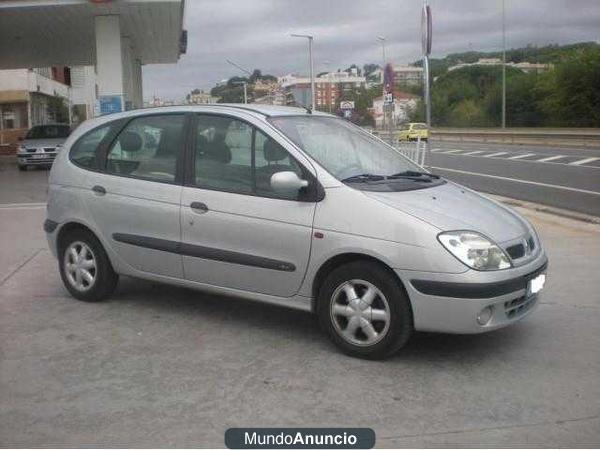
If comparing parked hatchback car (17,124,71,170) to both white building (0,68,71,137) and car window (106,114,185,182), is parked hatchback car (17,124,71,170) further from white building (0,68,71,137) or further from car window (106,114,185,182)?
white building (0,68,71,137)

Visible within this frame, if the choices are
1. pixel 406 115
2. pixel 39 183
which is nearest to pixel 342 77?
pixel 406 115

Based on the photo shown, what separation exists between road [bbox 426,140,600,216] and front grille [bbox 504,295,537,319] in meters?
7.31

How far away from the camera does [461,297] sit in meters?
4.34

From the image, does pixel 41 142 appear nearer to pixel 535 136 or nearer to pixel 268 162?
pixel 268 162

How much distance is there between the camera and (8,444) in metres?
3.56

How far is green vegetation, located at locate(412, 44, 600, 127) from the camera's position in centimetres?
4675

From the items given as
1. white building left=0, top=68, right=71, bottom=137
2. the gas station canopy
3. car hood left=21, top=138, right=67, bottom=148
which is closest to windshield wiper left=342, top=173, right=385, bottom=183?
the gas station canopy

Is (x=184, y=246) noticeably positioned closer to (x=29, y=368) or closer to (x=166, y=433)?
(x=29, y=368)

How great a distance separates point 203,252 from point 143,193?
77cm

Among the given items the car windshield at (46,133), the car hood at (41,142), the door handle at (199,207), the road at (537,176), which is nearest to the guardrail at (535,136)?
the road at (537,176)

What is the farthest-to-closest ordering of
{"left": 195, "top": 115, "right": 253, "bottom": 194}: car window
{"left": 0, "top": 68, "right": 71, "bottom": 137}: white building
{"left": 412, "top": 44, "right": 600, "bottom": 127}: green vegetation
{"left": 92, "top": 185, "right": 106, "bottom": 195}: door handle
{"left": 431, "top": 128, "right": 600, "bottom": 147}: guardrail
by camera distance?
{"left": 412, "top": 44, "right": 600, "bottom": 127}: green vegetation → {"left": 0, "top": 68, "right": 71, "bottom": 137}: white building → {"left": 431, "top": 128, "right": 600, "bottom": 147}: guardrail → {"left": 92, "top": 185, "right": 106, "bottom": 195}: door handle → {"left": 195, "top": 115, "right": 253, "bottom": 194}: car window

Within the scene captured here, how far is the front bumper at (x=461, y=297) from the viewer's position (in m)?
4.34

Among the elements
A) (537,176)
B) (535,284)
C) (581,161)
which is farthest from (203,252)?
(581,161)

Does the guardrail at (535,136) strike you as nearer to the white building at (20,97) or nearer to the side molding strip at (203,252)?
the white building at (20,97)
